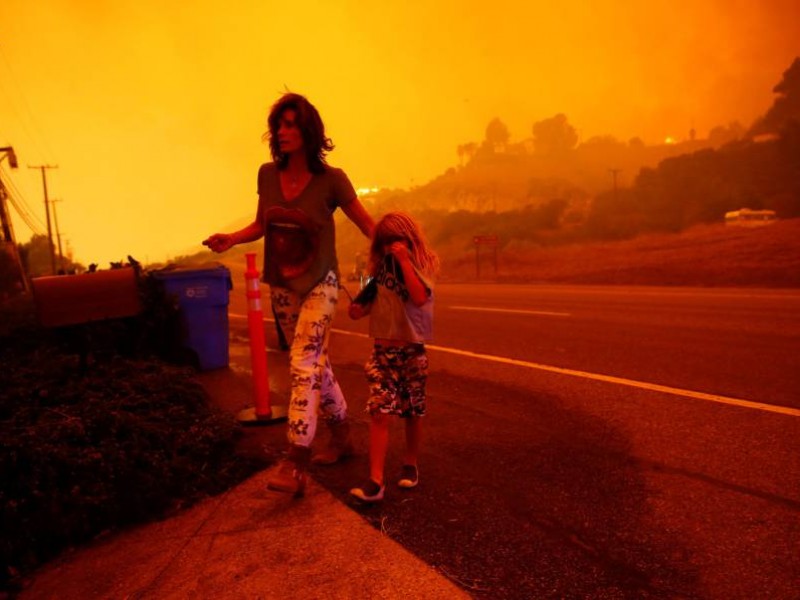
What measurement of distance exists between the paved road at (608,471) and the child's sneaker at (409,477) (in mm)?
69

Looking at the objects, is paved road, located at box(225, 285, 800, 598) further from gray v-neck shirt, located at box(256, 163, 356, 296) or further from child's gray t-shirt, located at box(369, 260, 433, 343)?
gray v-neck shirt, located at box(256, 163, 356, 296)

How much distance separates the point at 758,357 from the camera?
6.52 m

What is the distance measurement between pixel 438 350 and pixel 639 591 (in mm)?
5637

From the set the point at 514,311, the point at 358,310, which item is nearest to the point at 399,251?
the point at 358,310

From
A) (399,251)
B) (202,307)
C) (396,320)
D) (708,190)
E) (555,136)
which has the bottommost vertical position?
(202,307)

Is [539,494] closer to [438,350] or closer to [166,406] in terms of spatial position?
[166,406]

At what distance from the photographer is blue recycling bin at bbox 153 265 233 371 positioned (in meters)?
7.24

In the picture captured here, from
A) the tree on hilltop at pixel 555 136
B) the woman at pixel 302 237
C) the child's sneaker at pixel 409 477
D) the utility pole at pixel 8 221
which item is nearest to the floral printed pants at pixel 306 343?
the woman at pixel 302 237

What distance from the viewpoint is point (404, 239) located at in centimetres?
342

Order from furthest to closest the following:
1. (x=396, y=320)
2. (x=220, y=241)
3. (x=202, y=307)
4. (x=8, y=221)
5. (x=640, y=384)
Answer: (x=8, y=221) < (x=202, y=307) < (x=640, y=384) < (x=220, y=241) < (x=396, y=320)

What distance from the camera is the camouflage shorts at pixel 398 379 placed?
340cm

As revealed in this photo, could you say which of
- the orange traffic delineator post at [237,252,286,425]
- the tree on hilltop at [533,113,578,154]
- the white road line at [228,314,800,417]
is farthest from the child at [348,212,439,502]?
the tree on hilltop at [533,113,578,154]

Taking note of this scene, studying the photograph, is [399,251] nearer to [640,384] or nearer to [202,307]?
[640,384]

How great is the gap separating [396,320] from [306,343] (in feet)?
1.87
